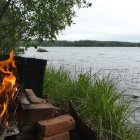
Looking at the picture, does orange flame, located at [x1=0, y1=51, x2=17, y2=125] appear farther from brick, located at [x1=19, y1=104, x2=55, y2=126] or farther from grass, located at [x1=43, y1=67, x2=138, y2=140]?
grass, located at [x1=43, y1=67, x2=138, y2=140]

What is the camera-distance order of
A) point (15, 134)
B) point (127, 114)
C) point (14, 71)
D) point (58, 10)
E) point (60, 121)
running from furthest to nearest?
point (58, 10), point (127, 114), point (14, 71), point (60, 121), point (15, 134)

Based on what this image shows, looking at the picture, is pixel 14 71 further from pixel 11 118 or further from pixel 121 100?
pixel 121 100

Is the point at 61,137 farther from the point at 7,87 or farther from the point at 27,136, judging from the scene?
the point at 7,87

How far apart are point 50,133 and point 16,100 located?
0.83 m

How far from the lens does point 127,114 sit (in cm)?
697

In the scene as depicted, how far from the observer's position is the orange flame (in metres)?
5.48

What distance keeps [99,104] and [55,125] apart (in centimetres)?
152

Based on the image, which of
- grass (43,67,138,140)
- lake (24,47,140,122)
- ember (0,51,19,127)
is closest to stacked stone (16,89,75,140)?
ember (0,51,19,127)

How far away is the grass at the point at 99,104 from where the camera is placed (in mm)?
6517

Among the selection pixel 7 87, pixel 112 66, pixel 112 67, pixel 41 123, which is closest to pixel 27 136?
pixel 41 123

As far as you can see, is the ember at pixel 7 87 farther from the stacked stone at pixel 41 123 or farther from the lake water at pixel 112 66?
the lake water at pixel 112 66

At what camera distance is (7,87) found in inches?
225

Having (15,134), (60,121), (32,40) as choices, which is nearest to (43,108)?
(60,121)

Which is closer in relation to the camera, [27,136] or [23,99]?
[27,136]
